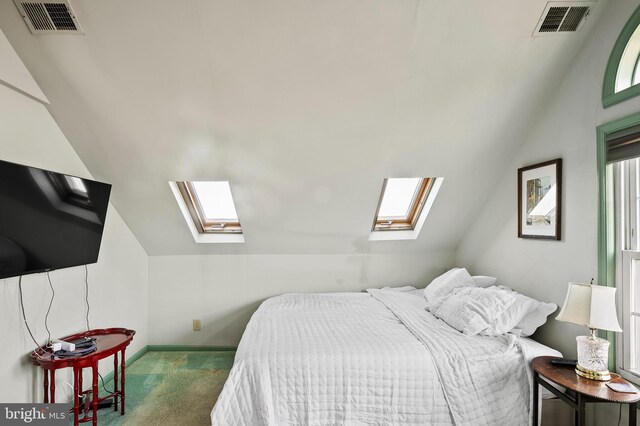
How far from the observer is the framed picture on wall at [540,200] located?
2316mm

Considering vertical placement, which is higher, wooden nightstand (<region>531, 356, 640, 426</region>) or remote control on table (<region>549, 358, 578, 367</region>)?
remote control on table (<region>549, 358, 578, 367</region>)

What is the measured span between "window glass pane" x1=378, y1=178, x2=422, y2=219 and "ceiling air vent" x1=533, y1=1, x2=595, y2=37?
5.27 ft

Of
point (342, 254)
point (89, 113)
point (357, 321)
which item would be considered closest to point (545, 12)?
point (357, 321)

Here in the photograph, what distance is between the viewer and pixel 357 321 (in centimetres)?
268

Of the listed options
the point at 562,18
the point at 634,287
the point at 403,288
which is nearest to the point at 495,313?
the point at 634,287

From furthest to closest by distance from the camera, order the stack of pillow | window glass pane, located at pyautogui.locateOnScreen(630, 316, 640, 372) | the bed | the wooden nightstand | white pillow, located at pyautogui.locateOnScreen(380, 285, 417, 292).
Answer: white pillow, located at pyautogui.locateOnScreen(380, 285, 417, 292) < the stack of pillow < the bed < window glass pane, located at pyautogui.locateOnScreen(630, 316, 640, 372) < the wooden nightstand

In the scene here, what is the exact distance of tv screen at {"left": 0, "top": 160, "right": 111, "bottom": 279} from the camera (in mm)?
1768

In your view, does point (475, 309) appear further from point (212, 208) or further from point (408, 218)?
point (212, 208)

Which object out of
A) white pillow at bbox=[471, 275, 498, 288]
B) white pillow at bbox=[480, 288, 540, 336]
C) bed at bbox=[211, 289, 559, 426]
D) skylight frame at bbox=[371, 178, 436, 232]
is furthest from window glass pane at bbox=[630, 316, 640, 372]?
skylight frame at bbox=[371, 178, 436, 232]

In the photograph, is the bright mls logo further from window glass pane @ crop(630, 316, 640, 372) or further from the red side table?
window glass pane @ crop(630, 316, 640, 372)

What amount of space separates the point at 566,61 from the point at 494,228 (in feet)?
4.90

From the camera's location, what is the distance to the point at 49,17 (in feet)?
6.42

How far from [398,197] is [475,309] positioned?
1592 mm

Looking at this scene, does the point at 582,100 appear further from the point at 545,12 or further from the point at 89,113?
the point at 89,113
